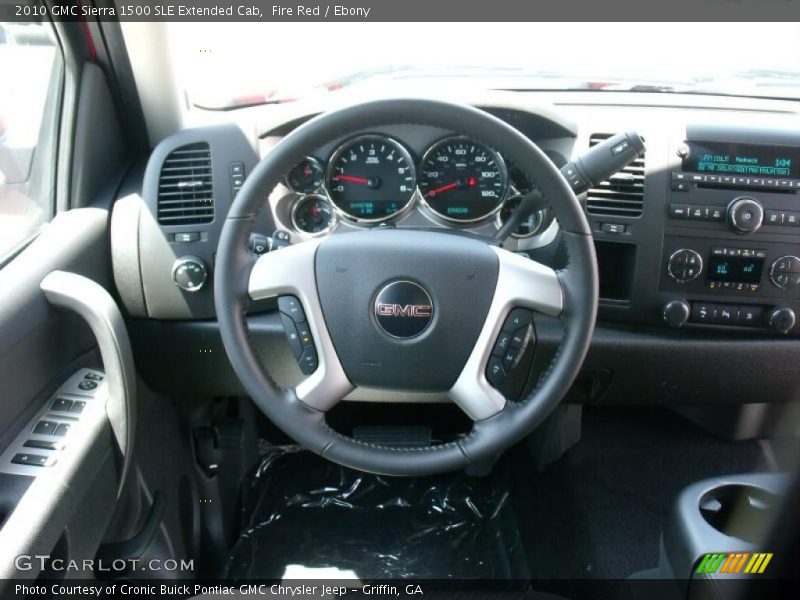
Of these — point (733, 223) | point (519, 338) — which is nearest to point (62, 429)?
point (519, 338)

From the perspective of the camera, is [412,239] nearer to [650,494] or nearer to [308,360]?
[308,360]

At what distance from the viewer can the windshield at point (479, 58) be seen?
6.03 feet

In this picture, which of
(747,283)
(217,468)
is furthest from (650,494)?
(217,468)

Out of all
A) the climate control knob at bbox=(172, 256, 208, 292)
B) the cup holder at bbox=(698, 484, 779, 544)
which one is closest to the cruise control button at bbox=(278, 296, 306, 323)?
the climate control knob at bbox=(172, 256, 208, 292)

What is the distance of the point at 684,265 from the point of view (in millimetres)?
1736

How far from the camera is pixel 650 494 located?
2363 mm

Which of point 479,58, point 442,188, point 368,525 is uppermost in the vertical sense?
point 479,58

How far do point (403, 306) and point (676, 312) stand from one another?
779 mm

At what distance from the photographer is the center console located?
170cm

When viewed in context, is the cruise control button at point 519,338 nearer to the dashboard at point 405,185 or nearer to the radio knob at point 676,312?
the dashboard at point 405,185

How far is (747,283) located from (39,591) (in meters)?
1.72

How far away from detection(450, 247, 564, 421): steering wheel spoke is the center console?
1.90ft

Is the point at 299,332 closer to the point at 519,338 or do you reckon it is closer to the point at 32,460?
the point at 519,338

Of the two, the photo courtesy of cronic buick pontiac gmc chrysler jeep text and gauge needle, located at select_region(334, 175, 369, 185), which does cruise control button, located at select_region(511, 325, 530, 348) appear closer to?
the photo courtesy of cronic buick pontiac gmc chrysler jeep text
